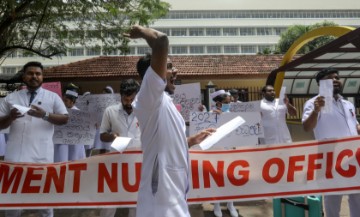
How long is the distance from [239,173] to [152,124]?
6.01 ft

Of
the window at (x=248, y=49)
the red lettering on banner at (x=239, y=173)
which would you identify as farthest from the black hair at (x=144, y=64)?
the window at (x=248, y=49)

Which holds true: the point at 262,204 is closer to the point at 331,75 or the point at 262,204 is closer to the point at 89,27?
the point at 331,75

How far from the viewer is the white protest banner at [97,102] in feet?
16.0

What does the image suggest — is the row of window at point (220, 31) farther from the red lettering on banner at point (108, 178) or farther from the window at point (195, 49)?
the red lettering on banner at point (108, 178)

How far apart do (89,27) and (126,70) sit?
196 inches

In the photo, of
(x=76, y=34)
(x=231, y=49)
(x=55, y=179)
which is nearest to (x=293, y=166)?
(x=55, y=179)

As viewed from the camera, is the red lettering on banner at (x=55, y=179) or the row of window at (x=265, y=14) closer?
the red lettering on banner at (x=55, y=179)

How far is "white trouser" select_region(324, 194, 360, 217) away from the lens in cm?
356

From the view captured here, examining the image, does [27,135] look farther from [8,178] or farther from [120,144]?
[120,144]

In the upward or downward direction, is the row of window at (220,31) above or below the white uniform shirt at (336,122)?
above

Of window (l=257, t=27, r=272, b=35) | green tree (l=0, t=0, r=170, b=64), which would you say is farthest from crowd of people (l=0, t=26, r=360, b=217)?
window (l=257, t=27, r=272, b=35)

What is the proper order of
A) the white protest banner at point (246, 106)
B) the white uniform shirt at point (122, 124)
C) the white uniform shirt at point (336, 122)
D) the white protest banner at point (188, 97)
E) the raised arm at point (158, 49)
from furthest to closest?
the white protest banner at point (246, 106), the white protest banner at point (188, 97), the white uniform shirt at point (122, 124), the white uniform shirt at point (336, 122), the raised arm at point (158, 49)

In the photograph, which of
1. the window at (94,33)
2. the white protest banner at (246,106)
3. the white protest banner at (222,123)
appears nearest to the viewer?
the white protest banner at (222,123)

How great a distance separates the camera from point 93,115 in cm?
491
